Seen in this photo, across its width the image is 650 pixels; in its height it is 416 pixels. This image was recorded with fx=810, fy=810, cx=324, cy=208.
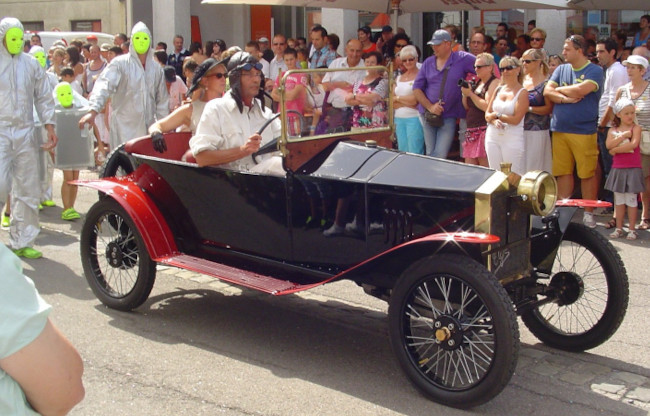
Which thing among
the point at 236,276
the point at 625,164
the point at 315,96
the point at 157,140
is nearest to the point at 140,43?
the point at 157,140

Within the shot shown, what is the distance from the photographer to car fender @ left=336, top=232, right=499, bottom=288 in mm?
3959

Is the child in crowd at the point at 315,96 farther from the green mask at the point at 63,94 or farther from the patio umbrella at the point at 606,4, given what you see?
the patio umbrella at the point at 606,4

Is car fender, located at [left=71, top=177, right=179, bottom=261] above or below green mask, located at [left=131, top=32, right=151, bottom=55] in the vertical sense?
below

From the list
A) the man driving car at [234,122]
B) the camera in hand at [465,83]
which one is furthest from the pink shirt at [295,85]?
the camera in hand at [465,83]

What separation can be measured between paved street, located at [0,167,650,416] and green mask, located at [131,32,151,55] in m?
2.63

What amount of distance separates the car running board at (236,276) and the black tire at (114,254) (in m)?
0.25

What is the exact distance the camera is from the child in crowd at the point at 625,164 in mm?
7605

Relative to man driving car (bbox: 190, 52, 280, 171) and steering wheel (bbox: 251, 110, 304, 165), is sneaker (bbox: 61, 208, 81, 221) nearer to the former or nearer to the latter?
man driving car (bbox: 190, 52, 280, 171)

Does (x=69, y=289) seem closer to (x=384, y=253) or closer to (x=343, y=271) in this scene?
(x=343, y=271)

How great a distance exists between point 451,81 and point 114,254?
14.2 feet

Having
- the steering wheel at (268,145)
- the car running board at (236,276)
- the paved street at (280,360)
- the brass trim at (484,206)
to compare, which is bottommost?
the paved street at (280,360)

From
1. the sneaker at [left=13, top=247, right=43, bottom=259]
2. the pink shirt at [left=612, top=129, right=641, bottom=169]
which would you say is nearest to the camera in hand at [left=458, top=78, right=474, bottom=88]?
the pink shirt at [left=612, top=129, right=641, bottom=169]

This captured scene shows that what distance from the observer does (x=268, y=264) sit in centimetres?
497

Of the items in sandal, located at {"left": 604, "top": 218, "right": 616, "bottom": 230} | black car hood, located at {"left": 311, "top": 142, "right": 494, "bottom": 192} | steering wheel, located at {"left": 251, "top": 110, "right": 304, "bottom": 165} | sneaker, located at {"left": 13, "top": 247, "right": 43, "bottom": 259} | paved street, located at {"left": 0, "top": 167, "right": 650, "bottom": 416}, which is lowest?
paved street, located at {"left": 0, "top": 167, "right": 650, "bottom": 416}
